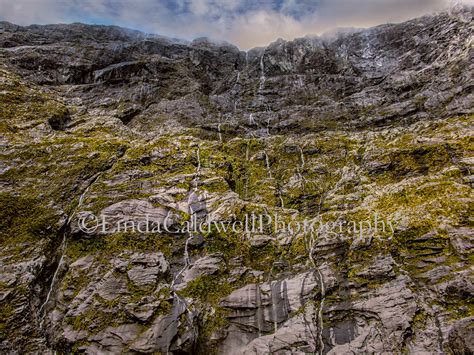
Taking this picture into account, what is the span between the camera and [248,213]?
2078 cm

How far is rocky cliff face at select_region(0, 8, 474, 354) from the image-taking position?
1505 cm

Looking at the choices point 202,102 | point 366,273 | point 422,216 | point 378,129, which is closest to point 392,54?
point 378,129

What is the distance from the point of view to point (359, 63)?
4288cm

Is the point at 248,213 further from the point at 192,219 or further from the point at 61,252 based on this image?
the point at 61,252

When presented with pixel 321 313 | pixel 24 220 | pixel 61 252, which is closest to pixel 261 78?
pixel 24 220

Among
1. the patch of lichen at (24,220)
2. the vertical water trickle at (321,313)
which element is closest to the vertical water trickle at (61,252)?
the patch of lichen at (24,220)

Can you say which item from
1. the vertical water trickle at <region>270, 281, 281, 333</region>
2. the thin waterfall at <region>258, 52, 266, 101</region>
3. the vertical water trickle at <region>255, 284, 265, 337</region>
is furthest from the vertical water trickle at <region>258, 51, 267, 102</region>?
the vertical water trickle at <region>255, 284, 265, 337</region>

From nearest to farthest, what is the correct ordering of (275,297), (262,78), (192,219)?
1. (275,297)
2. (192,219)
3. (262,78)

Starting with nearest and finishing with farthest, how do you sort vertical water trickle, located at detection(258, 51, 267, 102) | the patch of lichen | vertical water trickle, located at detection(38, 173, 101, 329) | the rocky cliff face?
the rocky cliff face < vertical water trickle, located at detection(38, 173, 101, 329) < the patch of lichen < vertical water trickle, located at detection(258, 51, 267, 102)

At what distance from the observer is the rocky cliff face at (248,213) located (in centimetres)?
1505

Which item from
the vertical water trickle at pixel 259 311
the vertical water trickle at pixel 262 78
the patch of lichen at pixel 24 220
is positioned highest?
the vertical water trickle at pixel 262 78

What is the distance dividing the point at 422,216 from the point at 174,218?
13144mm

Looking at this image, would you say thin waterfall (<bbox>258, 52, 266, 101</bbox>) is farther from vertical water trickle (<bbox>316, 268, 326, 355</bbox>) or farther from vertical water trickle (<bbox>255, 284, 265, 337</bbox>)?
vertical water trickle (<bbox>255, 284, 265, 337</bbox>)

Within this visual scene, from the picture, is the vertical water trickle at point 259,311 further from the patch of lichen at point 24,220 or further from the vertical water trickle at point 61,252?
the patch of lichen at point 24,220
